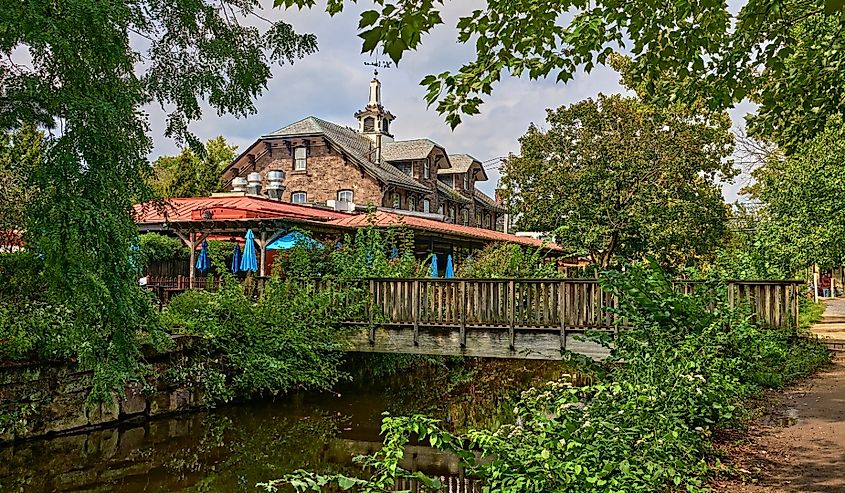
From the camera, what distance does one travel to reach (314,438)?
10781 millimetres

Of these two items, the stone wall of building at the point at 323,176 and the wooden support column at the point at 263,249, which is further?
the stone wall of building at the point at 323,176

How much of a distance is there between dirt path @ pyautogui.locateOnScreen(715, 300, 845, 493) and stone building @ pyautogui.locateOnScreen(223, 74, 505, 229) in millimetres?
22656

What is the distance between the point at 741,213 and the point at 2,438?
39360 millimetres

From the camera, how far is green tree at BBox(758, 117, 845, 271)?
55.3 feet

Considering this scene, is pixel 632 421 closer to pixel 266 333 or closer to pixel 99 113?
pixel 99 113

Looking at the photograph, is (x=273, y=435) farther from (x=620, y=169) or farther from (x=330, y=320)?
(x=620, y=169)

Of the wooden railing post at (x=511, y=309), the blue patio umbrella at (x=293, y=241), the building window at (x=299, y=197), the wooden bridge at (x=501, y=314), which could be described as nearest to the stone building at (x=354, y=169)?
the building window at (x=299, y=197)

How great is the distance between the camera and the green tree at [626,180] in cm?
2541

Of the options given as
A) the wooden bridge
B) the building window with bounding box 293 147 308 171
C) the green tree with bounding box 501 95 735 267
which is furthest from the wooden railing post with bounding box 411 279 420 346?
the building window with bounding box 293 147 308 171

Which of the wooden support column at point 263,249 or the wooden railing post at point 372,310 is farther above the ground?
the wooden support column at point 263,249

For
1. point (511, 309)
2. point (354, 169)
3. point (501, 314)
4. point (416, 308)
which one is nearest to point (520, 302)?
point (511, 309)

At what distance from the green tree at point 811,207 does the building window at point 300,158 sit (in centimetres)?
2222

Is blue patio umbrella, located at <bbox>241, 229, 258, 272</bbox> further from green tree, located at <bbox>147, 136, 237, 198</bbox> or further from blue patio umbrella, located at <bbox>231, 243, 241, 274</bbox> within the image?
green tree, located at <bbox>147, 136, 237, 198</bbox>

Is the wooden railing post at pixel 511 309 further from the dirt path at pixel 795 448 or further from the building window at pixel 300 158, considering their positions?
the building window at pixel 300 158
